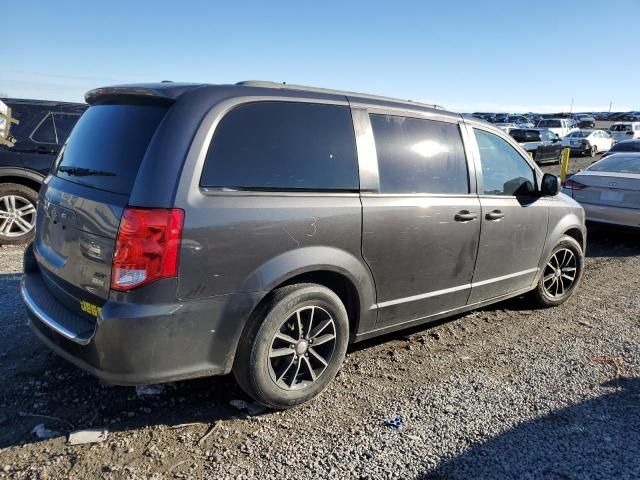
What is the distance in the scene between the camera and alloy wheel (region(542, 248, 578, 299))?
5059 mm

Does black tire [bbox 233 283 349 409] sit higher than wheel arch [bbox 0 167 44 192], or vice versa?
wheel arch [bbox 0 167 44 192]

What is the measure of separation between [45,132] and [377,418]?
19.7ft

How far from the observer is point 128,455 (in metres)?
2.62

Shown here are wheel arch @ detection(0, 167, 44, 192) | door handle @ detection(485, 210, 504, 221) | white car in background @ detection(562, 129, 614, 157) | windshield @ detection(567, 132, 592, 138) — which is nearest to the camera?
door handle @ detection(485, 210, 504, 221)

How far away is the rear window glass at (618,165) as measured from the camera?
321 inches

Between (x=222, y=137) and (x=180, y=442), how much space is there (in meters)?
1.71

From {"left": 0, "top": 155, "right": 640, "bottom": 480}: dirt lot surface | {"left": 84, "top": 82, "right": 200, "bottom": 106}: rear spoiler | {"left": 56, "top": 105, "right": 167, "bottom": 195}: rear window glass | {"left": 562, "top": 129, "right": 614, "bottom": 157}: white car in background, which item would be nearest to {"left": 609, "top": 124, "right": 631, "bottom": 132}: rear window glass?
{"left": 562, "top": 129, "right": 614, "bottom": 157}: white car in background

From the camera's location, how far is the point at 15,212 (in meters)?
6.52

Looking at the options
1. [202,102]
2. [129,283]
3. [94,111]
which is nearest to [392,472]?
[129,283]

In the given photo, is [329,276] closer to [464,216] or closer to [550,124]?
[464,216]

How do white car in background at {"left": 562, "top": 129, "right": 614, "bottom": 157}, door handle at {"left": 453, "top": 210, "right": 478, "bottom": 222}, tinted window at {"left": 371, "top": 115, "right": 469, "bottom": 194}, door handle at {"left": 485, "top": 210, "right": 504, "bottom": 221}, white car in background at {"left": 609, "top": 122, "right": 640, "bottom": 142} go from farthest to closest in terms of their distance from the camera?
white car in background at {"left": 609, "top": 122, "right": 640, "bottom": 142} → white car in background at {"left": 562, "top": 129, "right": 614, "bottom": 157} → door handle at {"left": 485, "top": 210, "right": 504, "bottom": 221} → door handle at {"left": 453, "top": 210, "right": 478, "bottom": 222} → tinted window at {"left": 371, "top": 115, "right": 469, "bottom": 194}

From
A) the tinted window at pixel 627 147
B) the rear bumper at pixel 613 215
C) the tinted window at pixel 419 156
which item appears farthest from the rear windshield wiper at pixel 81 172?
the tinted window at pixel 627 147

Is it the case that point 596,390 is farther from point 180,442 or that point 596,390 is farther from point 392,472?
point 180,442

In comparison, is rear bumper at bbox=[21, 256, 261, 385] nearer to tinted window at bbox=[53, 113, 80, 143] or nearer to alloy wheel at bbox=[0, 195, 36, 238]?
alloy wheel at bbox=[0, 195, 36, 238]
